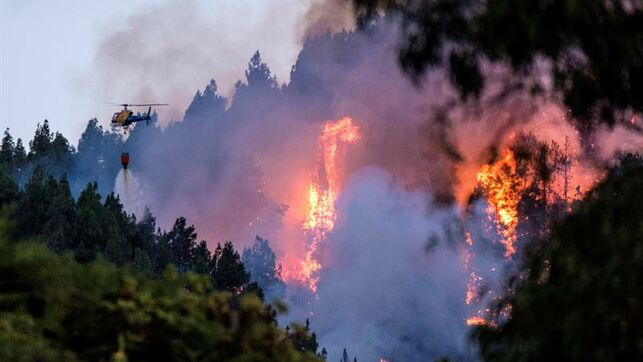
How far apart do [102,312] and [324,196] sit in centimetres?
7047

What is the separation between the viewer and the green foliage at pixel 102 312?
4.21m

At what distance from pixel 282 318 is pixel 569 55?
5965 cm

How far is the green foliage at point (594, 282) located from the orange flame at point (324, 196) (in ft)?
214

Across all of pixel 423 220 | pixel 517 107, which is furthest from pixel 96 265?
pixel 423 220

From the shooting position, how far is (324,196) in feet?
245

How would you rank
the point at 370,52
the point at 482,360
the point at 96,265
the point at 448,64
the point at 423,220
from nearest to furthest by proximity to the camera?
the point at 96,265
the point at 448,64
the point at 482,360
the point at 423,220
the point at 370,52

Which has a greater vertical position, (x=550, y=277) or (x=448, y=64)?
(x=448, y=64)

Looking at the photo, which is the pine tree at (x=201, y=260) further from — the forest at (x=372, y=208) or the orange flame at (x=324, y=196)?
the orange flame at (x=324, y=196)

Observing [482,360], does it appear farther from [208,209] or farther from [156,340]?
[208,209]

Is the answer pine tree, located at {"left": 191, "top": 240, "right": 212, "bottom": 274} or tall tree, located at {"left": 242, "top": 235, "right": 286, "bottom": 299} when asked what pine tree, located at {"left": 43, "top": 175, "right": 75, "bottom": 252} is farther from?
tall tree, located at {"left": 242, "top": 235, "right": 286, "bottom": 299}

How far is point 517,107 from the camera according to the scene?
7.17 meters

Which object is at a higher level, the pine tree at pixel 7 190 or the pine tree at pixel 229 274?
the pine tree at pixel 7 190

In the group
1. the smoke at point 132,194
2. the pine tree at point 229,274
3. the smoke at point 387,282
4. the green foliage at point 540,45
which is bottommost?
the green foliage at point 540,45

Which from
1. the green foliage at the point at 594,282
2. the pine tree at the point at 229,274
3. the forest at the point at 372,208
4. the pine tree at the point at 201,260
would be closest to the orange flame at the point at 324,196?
the forest at the point at 372,208
